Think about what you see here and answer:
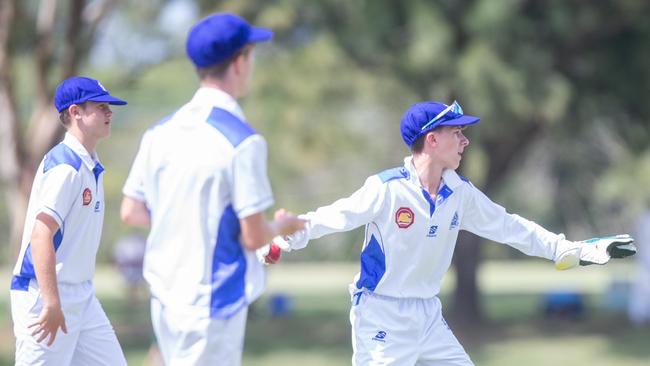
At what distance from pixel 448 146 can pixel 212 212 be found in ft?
6.18

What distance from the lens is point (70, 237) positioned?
5.27 meters

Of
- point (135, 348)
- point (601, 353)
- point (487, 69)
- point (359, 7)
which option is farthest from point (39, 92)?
point (601, 353)

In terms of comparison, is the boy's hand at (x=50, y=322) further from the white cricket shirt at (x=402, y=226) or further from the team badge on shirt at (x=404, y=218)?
the team badge on shirt at (x=404, y=218)

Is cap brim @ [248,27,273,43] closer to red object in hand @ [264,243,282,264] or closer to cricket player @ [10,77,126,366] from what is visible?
cricket player @ [10,77,126,366]

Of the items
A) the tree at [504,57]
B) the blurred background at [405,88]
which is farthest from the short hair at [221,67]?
the tree at [504,57]

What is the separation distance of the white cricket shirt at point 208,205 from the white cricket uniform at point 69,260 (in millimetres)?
1004

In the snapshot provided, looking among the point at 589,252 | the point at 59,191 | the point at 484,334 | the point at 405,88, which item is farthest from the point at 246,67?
the point at 484,334

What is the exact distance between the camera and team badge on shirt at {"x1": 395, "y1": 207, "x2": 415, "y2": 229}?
18.5ft

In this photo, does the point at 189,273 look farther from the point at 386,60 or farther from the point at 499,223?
the point at 386,60

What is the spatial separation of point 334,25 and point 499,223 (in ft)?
33.5

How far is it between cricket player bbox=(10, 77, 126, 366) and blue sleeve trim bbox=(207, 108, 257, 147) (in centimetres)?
113

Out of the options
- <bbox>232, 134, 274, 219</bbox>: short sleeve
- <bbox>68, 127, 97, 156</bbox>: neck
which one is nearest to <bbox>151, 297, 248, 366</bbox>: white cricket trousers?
<bbox>232, 134, 274, 219</bbox>: short sleeve

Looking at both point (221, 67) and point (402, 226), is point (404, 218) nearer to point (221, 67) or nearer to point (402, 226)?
point (402, 226)

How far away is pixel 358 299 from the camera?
5781 mm
